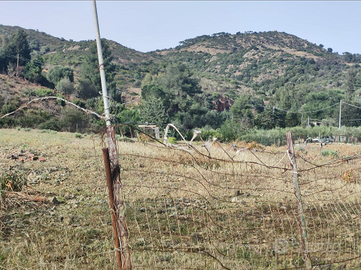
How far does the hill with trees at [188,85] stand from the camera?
32.3m

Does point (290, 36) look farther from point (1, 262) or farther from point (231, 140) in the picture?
point (1, 262)

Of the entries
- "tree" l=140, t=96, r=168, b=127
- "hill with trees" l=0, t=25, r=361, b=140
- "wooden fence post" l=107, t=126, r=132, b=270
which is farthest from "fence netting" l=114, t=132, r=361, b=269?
"tree" l=140, t=96, r=168, b=127

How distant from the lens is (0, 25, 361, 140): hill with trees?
1272 inches

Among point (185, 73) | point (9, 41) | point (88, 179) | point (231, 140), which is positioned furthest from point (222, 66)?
point (88, 179)

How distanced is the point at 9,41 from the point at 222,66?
66874mm

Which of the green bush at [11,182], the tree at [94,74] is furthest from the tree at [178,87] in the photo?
the green bush at [11,182]

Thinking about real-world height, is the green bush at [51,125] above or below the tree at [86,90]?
below

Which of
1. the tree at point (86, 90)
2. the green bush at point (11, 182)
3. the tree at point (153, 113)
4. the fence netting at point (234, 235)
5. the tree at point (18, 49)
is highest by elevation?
the tree at point (18, 49)

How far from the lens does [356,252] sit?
3.93 meters

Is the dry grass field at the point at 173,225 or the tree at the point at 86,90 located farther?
the tree at the point at 86,90

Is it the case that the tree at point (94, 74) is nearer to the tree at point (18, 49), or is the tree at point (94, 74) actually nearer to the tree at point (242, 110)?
the tree at point (18, 49)

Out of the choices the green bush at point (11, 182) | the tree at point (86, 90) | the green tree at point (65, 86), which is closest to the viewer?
the green bush at point (11, 182)

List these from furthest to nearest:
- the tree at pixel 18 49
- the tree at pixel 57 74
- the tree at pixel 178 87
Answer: the tree at pixel 178 87 → the tree at pixel 18 49 → the tree at pixel 57 74

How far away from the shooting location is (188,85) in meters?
47.5
